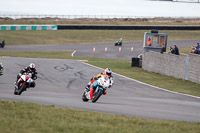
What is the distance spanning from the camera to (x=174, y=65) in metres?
25.1

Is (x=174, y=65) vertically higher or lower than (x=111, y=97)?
higher

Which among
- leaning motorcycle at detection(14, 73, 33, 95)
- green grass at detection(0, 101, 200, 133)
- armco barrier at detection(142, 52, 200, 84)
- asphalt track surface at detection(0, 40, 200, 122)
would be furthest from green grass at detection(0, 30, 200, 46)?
green grass at detection(0, 101, 200, 133)

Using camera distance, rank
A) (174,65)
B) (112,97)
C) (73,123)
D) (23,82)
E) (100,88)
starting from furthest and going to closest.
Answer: (174,65) < (112,97) < (23,82) < (100,88) < (73,123)

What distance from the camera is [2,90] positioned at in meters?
17.3

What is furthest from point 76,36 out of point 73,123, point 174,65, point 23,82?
point 73,123

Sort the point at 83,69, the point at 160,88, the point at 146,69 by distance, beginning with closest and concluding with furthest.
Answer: the point at 160,88 → the point at 83,69 → the point at 146,69

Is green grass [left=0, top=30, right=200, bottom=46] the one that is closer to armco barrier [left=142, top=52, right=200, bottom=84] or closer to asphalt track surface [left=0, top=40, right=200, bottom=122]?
armco barrier [left=142, top=52, right=200, bottom=84]

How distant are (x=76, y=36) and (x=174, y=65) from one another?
40.4 metres

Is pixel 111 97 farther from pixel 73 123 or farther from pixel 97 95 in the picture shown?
pixel 73 123

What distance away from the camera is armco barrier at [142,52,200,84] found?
75.1 feet

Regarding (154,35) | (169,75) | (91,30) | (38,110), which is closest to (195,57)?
(169,75)

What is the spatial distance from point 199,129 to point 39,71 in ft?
55.0

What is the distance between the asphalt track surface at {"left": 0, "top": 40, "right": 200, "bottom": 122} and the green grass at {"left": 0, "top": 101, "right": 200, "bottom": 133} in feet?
4.83

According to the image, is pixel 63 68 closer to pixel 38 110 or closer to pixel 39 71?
pixel 39 71
